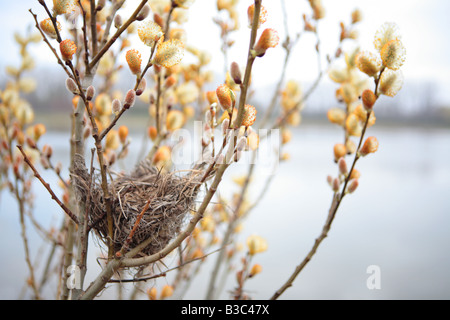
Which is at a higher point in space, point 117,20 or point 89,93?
point 117,20

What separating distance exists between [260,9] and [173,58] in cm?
13

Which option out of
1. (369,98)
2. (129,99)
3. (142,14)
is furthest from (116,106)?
(369,98)

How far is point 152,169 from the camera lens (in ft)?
2.27

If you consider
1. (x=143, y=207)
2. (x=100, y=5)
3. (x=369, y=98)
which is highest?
(x=100, y=5)

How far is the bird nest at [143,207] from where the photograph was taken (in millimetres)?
524

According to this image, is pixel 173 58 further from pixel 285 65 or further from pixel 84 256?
pixel 285 65

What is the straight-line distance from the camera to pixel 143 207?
538 millimetres

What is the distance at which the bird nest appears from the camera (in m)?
0.52

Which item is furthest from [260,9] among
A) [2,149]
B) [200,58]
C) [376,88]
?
[2,149]

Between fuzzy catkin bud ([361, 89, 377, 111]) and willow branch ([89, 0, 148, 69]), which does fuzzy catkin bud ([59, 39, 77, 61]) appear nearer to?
willow branch ([89, 0, 148, 69])

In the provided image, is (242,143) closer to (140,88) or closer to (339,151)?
(140,88)

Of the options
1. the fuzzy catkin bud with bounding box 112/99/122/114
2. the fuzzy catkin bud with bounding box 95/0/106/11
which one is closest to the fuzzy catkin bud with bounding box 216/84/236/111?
the fuzzy catkin bud with bounding box 112/99/122/114

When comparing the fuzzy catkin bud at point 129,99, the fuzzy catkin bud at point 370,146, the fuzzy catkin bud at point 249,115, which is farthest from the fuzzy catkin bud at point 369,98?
the fuzzy catkin bud at point 129,99

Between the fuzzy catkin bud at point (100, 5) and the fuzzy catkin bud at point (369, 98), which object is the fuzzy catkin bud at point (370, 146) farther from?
the fuzzy catkin bud at point (100, 5)
